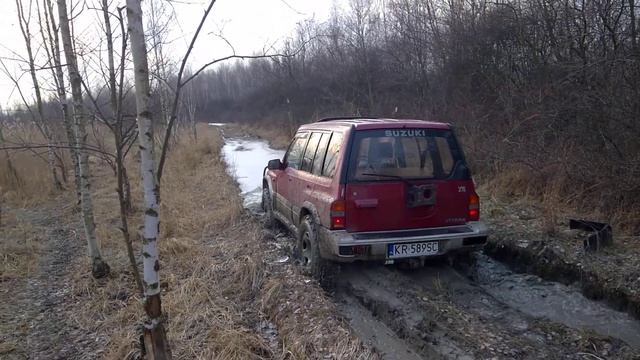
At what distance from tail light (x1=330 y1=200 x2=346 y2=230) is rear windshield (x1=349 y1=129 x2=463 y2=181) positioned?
0.29 metres

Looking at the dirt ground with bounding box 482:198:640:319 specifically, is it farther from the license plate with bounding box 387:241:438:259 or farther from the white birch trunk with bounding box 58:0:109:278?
the white birch trunk with bounding box 58:0:109:278

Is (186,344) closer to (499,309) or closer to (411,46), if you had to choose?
(499,309)

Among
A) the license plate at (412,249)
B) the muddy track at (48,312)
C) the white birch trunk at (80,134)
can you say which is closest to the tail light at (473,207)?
the license plate at (412,249)

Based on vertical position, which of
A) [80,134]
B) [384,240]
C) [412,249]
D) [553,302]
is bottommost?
[553,302]

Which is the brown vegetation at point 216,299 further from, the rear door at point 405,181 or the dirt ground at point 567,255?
the dirt ground at point 567,255

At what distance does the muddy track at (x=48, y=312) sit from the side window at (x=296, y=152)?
10.3ft

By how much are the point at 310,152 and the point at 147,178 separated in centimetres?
317

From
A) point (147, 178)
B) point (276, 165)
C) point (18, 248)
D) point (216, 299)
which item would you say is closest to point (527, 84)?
point (276, 165)

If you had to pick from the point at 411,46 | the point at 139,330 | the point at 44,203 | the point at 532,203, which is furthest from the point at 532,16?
the point at 44,203

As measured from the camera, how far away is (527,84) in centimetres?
1082

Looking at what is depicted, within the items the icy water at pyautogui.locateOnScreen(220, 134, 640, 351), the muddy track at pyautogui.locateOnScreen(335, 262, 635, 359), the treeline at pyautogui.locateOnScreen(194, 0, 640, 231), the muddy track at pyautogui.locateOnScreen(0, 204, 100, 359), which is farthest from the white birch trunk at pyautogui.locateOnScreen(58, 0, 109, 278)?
the icy water at pyautogui.locateOnScreen(220, 134, 640, 351)

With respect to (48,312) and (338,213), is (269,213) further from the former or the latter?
(48,312)

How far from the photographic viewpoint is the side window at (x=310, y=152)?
559cm

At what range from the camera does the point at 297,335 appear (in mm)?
3916
